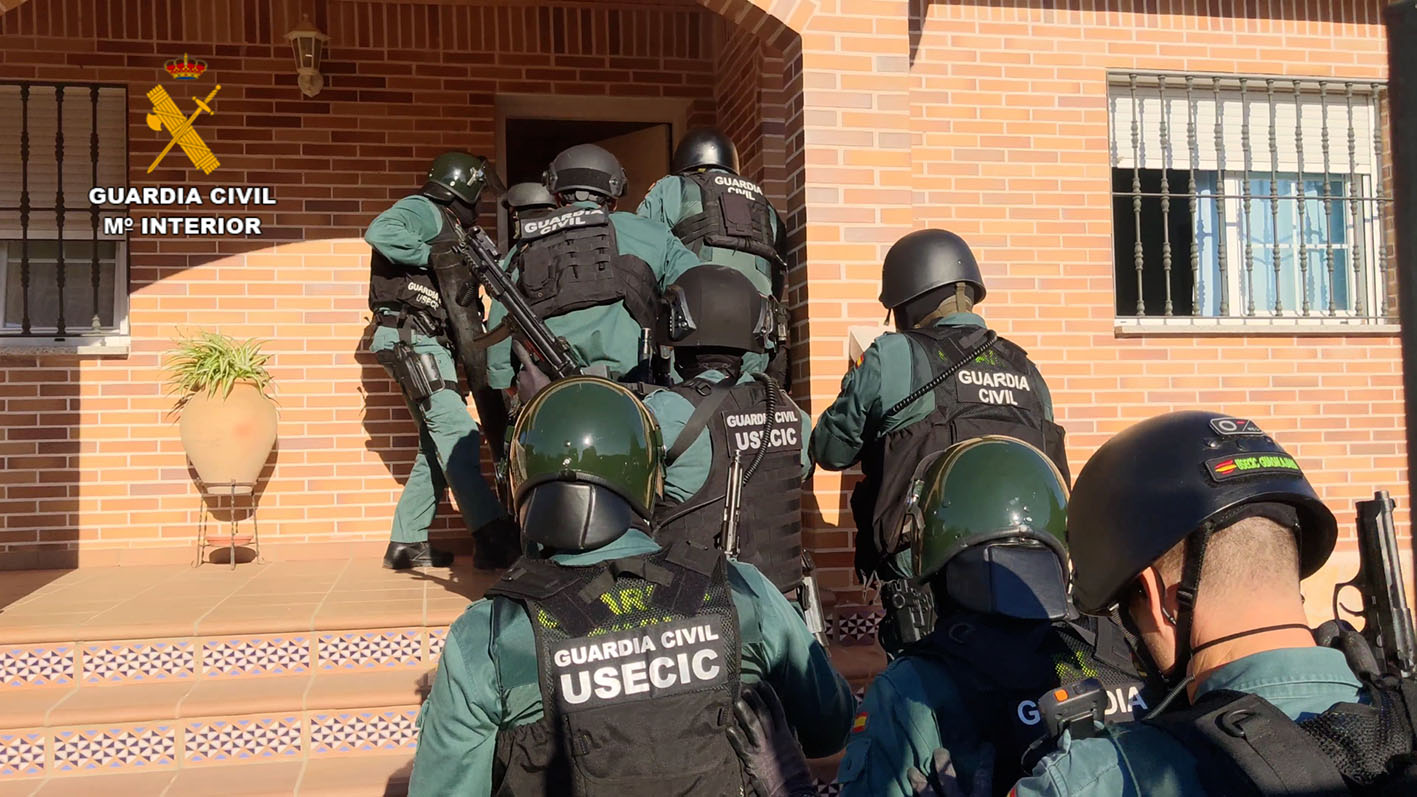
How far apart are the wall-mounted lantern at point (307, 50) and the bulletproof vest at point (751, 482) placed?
387 centimetres

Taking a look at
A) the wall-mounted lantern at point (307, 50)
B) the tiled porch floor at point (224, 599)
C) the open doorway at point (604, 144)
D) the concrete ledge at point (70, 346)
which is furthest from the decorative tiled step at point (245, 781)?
the open doorway at point (604, 144)

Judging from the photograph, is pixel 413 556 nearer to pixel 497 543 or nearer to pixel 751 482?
pixel 497 543

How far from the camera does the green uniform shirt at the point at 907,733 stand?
180cm

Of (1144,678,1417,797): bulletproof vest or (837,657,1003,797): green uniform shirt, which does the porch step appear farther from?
(1144,678,1417,797): bulletproof vest

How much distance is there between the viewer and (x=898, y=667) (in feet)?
6.18

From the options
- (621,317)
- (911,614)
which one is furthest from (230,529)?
(911,614)

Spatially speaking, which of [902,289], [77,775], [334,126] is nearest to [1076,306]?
[902,289]

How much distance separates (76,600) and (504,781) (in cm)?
381

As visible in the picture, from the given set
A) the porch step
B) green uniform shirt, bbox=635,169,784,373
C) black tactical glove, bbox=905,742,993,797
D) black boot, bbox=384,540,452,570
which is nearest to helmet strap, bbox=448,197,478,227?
green uniform shirt, bbox=635,169,784,373

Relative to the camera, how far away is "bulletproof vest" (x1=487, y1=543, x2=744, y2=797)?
6.53ft

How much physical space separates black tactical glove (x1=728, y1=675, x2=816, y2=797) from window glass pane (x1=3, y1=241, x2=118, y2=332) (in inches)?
227

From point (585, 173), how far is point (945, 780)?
3580 mm

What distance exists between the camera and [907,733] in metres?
1.82

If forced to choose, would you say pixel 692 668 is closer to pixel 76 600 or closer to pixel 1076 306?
pixel 76 600
